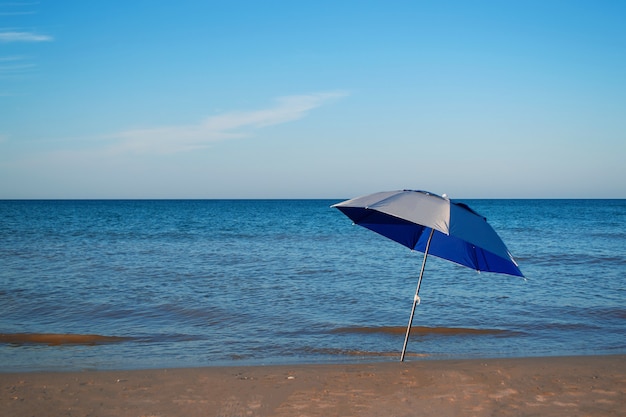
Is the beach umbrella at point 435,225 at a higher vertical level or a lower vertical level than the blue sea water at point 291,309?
higher

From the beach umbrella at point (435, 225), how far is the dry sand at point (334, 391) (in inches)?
46.4

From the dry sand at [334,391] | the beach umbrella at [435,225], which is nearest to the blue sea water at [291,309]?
the dry sand at [334,391]

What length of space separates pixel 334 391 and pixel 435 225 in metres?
2.18

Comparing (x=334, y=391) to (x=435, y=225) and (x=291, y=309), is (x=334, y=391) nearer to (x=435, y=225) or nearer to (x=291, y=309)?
(x=435, y=225)

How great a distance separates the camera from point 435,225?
558 centimetres

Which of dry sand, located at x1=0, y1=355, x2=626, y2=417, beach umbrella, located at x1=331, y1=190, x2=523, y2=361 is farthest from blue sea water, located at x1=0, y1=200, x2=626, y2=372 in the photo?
beach umbrella, located at x1=331, y1=190, x2=523, y2=361

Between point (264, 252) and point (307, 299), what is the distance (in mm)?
10089

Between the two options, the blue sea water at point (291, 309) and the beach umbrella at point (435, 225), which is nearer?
the beach umbrella at point (435, 225)

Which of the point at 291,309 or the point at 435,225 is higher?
the point at 435,225

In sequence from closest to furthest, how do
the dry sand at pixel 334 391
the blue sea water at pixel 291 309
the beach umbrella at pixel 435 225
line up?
1. the dry sand at pixel 334 391
2. the beach umbrella at pixel 435 225
3. the blue sea water at pixel 291 309

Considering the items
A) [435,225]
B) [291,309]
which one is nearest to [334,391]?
[435,225]

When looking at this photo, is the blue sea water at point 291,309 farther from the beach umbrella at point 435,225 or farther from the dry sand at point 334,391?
the beach umbrella at point 435,225

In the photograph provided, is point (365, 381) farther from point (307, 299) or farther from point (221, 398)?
point (307, 299)

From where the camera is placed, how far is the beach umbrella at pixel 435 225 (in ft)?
18.8
